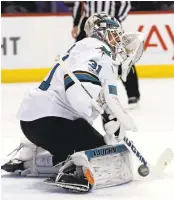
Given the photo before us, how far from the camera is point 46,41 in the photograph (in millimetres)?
6699

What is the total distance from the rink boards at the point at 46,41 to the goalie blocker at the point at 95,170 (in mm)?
3710

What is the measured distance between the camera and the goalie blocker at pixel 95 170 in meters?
2.85

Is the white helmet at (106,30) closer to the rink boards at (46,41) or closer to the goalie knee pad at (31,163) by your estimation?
the goalie knee pad at (31,163)

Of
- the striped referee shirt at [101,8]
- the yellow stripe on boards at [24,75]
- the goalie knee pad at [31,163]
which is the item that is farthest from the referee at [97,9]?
the goalie knee pad at [31,163]

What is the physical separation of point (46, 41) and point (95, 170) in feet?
12.8

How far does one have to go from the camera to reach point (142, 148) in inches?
149

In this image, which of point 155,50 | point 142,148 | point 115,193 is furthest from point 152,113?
point 115,193

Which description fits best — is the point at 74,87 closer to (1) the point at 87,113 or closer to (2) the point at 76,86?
(2) the point at 76,86

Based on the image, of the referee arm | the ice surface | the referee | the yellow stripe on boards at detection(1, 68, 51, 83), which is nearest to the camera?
the ice surface

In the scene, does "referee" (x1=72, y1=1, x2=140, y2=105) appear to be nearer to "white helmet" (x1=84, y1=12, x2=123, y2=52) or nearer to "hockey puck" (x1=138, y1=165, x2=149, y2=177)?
"white helmet" (x1=84, y1=12, x2=123, y2=52)

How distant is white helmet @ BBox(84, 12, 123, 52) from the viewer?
3.05 meters

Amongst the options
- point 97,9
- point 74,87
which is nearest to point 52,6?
point 97,9

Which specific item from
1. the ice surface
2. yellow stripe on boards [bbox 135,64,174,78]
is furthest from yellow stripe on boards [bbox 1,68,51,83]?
yellow stripe on boards [bbox 135,64,174,78]

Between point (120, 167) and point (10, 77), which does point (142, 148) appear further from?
point (10, 77)
